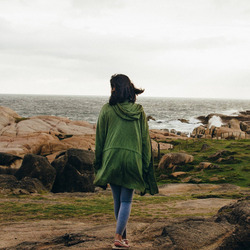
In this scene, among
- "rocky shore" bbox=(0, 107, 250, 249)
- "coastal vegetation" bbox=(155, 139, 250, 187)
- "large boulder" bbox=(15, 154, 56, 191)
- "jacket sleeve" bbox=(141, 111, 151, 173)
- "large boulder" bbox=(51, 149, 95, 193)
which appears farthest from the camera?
"coastal vegetation" bbox=(155, 139, 250, 187)

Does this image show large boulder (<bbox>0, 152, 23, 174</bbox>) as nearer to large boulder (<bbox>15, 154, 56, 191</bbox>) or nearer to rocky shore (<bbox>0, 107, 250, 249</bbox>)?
rocky shore (<bbox>0, 107, 250, 249</bbox>)

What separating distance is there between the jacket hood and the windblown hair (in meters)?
0.07

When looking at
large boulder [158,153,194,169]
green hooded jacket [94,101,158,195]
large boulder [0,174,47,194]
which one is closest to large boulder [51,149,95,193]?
large boulder [0,174,47,194]

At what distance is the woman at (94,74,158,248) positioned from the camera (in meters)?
3.91

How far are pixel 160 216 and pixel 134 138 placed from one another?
3376 millimetres

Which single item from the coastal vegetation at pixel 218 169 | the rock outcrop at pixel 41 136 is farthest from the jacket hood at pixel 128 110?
the rock outcrop at pixel 41 136

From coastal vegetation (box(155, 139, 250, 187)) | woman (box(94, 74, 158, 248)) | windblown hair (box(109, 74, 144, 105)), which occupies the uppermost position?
windblown hair (box(109, 74, 144, 105))

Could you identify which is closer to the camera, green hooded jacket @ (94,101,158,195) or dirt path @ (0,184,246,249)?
green hooded jacket @ (94,101,158,195)

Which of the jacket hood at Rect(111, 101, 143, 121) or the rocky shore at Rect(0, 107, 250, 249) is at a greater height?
the jacket hood at Rect(111, 101, 143, 121)

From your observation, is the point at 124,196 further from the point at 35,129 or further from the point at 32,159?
the point at 35,129

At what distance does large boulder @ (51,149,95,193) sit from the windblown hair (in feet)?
25.6

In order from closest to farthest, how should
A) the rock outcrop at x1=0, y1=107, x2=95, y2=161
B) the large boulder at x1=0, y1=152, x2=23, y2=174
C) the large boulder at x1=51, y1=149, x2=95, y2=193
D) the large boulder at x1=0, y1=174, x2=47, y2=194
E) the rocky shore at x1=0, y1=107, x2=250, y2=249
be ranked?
the rocky shore at x1=0, y1=107, x2=250, y2=249
the large boulder at x1=0, y1=174, x2=47, y2=194
the large boulder at x1=51, y1=149, x2=95, y2=193
the large boulder at x1=0, y1=152, x2=23, y2=174
the rock outcrop at x1=0, y1=107, x2=95, y2=161

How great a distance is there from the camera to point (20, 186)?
32.3 feet

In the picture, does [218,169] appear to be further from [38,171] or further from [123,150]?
[123,150]
